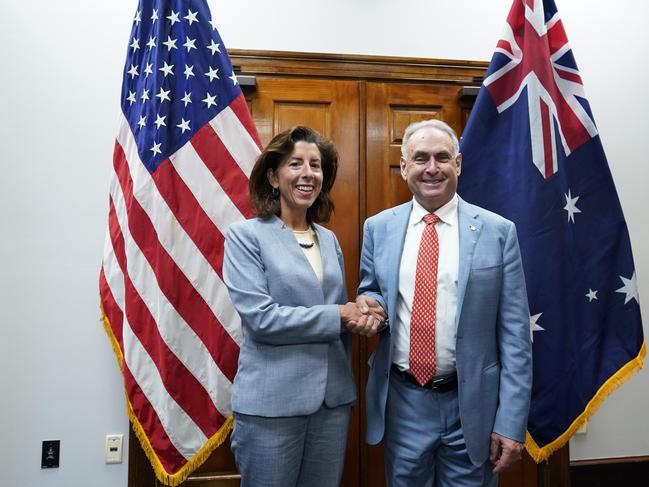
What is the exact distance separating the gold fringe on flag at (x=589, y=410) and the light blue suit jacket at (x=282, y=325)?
0.97 meters

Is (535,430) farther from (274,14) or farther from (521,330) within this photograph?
(274,14)

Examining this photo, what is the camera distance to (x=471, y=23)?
2135mm

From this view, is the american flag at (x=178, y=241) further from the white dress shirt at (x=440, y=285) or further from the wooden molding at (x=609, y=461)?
the wooden molding at (x=609, y=461)

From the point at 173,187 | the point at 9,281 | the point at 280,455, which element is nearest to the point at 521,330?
the point at 280,455

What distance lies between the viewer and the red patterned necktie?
3.99 ft

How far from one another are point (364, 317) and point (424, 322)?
0.57ft

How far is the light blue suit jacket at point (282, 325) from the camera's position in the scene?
1165mm

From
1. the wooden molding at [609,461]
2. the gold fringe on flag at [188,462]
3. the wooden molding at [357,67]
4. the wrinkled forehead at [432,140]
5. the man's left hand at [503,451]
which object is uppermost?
the wooden molding at [357,67]

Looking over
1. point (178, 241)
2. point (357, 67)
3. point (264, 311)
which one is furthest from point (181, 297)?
point (357, 67)

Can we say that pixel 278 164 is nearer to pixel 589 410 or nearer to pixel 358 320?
pixel 358 320

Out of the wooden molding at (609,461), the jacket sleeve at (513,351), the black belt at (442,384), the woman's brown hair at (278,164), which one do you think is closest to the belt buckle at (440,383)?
the black belt at (442,384)

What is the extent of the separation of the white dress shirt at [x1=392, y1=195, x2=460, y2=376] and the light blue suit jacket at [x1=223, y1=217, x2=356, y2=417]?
185 mm

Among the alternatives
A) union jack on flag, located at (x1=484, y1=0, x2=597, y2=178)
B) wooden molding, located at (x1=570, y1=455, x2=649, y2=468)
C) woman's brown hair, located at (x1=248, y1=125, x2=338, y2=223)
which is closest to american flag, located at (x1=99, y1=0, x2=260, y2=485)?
woman's brown hair, located at (x1=248, y1=125, x2=338, y2=223)

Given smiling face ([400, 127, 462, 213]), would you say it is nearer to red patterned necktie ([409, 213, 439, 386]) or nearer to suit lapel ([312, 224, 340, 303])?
red patterned necktie ([409, 213, 439, 386])
